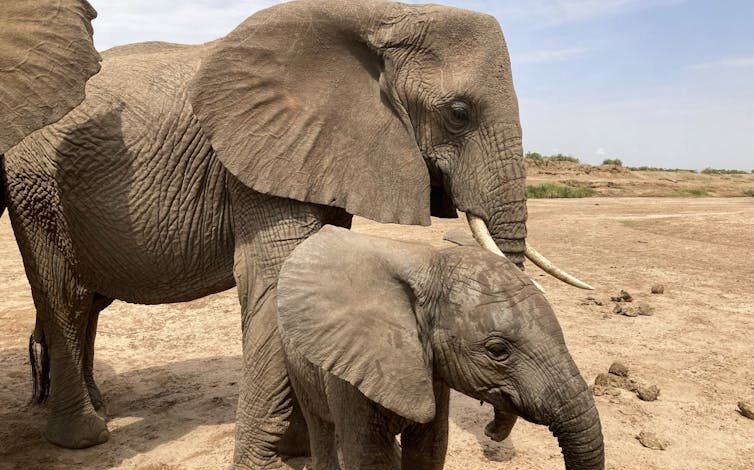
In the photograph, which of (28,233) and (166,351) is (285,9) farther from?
(166,351)

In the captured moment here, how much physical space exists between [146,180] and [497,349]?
2.03 metres

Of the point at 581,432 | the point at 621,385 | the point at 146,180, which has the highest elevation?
the point at 146,180

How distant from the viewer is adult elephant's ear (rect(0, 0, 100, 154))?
271cm

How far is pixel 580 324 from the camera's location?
19.4 feet

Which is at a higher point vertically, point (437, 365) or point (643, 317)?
point (437, 365)

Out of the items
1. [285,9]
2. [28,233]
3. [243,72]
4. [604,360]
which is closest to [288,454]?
[28,233]

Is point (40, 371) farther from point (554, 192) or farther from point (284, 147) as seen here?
point (554, 192)

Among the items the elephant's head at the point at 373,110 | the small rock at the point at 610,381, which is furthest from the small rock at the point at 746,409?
the elephant's head at the point at 373,110

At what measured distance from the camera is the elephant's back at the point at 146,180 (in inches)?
123

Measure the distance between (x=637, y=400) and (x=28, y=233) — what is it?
3826 mm

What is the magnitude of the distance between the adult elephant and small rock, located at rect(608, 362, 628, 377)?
2.27 m

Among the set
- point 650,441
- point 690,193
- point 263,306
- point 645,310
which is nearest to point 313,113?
point 263,306

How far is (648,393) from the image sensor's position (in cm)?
432

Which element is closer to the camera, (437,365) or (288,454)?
(437,365)
